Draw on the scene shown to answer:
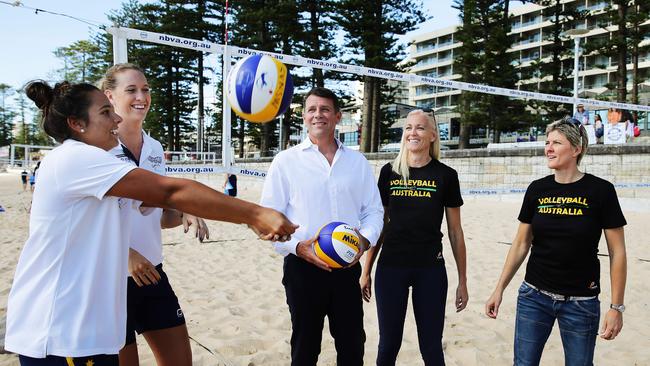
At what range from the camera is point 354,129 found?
57.0 meters

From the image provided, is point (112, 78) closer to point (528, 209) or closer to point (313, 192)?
point (313, 192)

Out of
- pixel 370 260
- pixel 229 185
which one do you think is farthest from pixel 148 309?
pixel 229 185

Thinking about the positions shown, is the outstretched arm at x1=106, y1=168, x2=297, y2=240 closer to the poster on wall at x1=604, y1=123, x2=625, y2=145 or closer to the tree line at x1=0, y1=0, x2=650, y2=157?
the poster on wall at x1=604, y1=123, x2=625, y2=145

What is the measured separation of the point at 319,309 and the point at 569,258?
130 centimetres

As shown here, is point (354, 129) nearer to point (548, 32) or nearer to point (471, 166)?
point (548, 32)

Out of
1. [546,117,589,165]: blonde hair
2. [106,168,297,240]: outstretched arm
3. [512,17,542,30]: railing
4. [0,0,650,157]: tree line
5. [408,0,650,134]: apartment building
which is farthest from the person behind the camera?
[512,17,542,30]: railing

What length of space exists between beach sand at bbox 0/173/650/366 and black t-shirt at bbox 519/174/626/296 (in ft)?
4.22

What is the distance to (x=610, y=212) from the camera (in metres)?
2.24

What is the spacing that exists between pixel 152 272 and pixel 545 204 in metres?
2.00

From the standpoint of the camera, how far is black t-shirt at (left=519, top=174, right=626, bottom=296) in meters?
2.26

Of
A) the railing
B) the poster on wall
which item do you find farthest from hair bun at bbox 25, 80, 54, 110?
the railing

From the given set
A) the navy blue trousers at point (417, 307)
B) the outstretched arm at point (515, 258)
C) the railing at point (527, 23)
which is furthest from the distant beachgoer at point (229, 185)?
the railing at point (527, 23)

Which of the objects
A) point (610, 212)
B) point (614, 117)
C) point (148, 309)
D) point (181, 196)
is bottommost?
point (148, 309)

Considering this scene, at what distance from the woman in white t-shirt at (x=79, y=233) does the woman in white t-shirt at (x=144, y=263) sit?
510mm
